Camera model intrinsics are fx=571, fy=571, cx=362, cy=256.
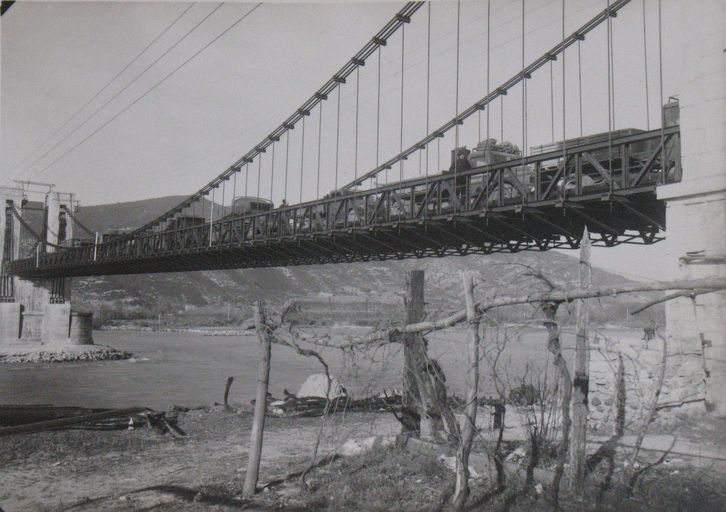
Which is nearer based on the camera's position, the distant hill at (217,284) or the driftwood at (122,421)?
the driftwood at (122,421)

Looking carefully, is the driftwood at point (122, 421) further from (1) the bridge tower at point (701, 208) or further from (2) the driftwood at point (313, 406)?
(1) the bridge tower at point (701, 208)

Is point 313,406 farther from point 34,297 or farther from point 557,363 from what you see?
point 34,297

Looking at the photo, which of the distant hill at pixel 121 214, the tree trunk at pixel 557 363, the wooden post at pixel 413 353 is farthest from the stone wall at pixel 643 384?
the distant hill at pixel 121 214

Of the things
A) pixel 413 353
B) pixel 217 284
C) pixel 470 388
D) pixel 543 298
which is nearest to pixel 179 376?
pixel 413 353

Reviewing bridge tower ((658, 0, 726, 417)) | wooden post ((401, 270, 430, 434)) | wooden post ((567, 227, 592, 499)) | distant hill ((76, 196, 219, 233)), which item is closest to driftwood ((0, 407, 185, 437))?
wooden post ((401, 270, 430, 434))

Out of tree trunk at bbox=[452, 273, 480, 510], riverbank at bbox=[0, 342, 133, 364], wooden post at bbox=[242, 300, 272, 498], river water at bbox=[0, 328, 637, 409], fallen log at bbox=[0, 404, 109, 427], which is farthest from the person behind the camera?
riverbank at bbox=[0, 342, 133, 364]

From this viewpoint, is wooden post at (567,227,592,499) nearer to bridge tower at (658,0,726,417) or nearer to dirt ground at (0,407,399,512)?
dirt ground at (0,407,399,512)
